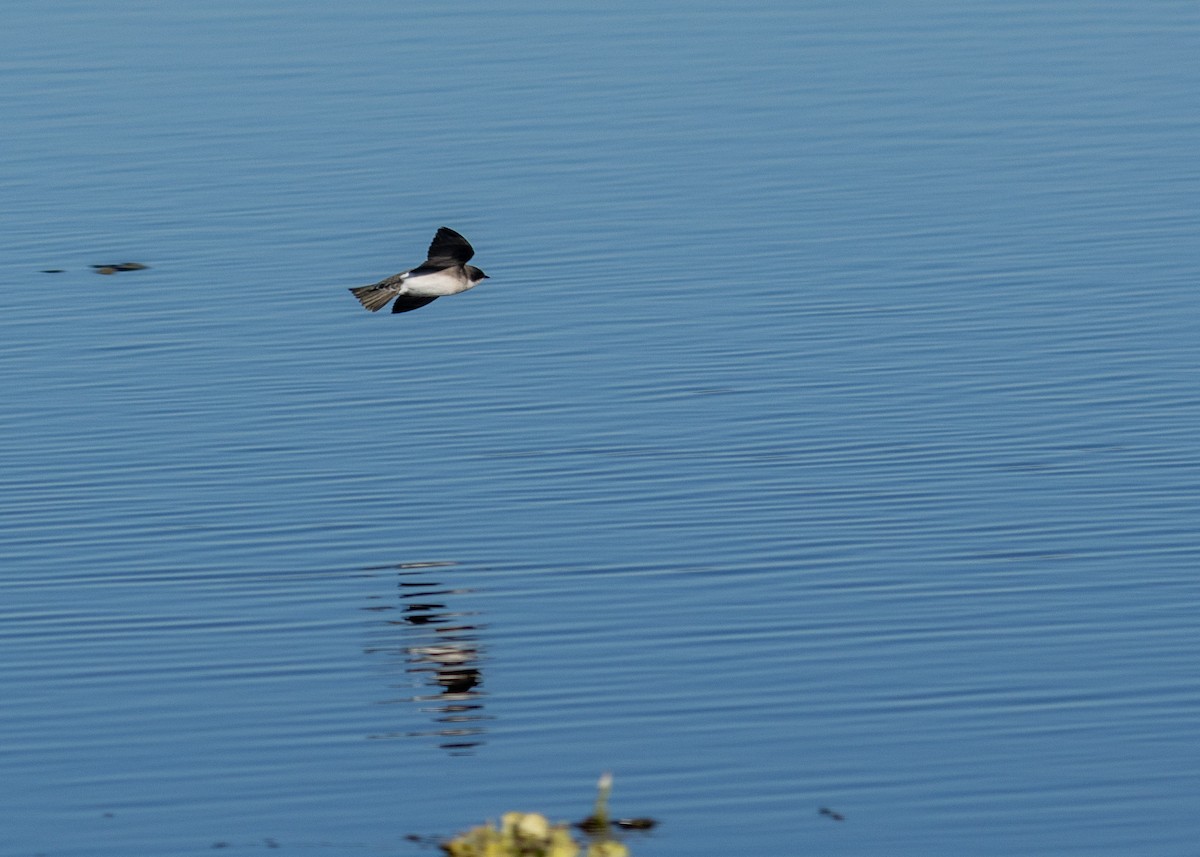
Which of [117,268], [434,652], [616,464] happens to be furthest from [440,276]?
[117,268]

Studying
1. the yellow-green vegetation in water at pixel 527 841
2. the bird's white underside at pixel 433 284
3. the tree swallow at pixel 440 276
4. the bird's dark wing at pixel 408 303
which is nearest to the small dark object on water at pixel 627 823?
the yellow-green vegetation in water at pixel 527 841

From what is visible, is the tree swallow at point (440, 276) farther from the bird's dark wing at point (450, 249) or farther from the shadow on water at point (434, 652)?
the shadow on water at point (434, 652)

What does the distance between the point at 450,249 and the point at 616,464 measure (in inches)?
119

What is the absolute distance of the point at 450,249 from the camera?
25.0 meters

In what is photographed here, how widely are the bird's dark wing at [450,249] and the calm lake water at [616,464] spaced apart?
2.38m

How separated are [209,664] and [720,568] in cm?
484

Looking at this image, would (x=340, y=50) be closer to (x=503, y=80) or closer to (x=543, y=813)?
(x=503, y=80)

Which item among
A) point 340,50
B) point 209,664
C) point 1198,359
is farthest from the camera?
point 340,50

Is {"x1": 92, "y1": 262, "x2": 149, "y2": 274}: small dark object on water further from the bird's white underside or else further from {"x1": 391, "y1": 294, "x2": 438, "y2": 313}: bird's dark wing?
{"x1": 391, "y1": 294, "x2": 438, "y2": 313}: bird's dark wing

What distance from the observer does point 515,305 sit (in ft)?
111

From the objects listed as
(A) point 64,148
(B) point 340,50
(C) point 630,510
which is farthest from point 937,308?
(B) point 340,50

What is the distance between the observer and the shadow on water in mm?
18703

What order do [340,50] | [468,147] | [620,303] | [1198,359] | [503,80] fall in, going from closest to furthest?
[1198,359]
[620,303]
[468,147]
[503,80]
[340,50]

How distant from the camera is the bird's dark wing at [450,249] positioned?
24.9 m
